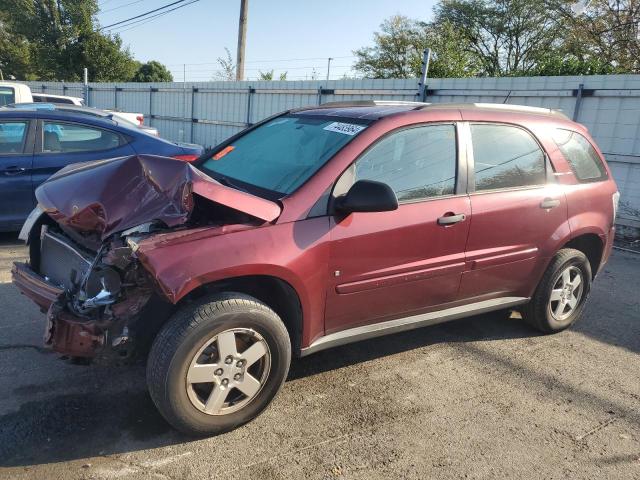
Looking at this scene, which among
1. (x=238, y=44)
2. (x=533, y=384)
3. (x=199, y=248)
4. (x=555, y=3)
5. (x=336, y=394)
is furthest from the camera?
(x=555, y=3)

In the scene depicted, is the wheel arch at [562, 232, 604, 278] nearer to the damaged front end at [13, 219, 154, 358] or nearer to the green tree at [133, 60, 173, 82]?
the damaged front end at [13, 219, 154, 358]

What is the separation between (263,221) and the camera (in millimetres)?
2879

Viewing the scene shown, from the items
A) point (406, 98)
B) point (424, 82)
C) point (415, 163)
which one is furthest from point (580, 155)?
point (406, 98)

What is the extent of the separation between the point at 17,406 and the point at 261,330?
1476mm

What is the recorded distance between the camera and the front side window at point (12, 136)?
5.78m

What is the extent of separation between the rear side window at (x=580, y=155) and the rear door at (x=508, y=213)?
11.5 inches

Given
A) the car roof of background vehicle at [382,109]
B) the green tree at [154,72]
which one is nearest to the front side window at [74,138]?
the car roof of background vehicle at [382,109]

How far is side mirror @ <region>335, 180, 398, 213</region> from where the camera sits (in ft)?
9.70

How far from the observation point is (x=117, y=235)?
2.83m

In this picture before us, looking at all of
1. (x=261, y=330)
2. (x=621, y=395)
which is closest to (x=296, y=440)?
(x=261, y=330)

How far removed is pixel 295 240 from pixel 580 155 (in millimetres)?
2767

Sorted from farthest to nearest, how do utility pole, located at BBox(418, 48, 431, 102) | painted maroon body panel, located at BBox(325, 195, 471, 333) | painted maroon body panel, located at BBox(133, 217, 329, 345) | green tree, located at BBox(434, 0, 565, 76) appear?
green tree, located at BBox(434, 0, 565, 76) → utility pole, located at BBox(418, 48, 431, 102) → painted maroon body panel, located at BBox(325, 195, 471, 333) → painted maroon body panel, located at BBox(133, 217, 329, 345)

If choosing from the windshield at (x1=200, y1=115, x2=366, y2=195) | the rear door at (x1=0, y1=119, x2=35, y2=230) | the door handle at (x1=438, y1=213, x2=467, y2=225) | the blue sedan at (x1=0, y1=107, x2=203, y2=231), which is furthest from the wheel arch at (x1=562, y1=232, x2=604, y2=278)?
the rear door at (x1=0, y1=119, x2=35, y2=230)

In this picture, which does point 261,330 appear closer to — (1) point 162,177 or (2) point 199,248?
(2) point 199,248
